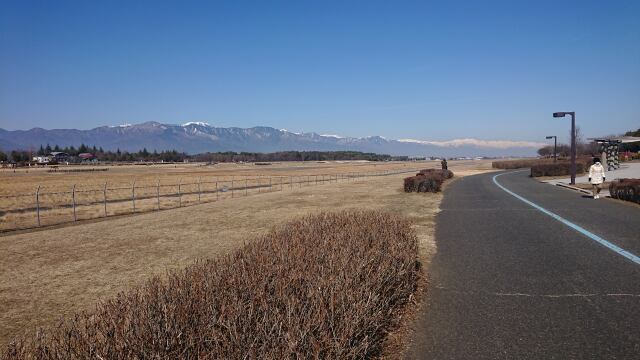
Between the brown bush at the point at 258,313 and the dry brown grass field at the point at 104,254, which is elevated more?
the brown bush at the point at 258,313

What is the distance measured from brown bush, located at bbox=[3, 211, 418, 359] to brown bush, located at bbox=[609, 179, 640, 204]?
49.2ft

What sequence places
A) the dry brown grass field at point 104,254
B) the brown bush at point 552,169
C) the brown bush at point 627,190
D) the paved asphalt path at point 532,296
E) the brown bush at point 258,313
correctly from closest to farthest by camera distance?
the brown bush at point 258,313 → the paved asphalt path at point 532,296 → the dry brown grass field at point 104,254 → the brown bush at point 627,190 → the brown bush at point 552,169

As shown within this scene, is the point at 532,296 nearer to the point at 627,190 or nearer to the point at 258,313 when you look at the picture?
the point at 258,313

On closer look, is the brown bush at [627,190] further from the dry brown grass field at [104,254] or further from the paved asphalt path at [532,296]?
the dry brown grass field at [104,254]

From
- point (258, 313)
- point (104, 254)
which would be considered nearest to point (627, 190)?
point (258, 313)

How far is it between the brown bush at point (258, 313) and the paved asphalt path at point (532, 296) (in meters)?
0.71

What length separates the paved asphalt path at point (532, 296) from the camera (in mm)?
4160

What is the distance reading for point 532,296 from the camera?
5711 mm

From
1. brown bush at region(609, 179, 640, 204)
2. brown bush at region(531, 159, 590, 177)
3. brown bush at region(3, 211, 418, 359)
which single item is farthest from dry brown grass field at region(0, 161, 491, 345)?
brown bush at region(531, 159, 590, 177)

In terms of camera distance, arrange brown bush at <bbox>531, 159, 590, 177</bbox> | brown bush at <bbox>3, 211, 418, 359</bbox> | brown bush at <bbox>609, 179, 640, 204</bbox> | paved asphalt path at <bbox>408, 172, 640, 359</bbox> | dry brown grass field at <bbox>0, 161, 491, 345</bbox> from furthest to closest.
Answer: brown bush at <bbox>531, 159, 590, 177</bbox> < brown bush at <bbox>609, 179, 640, 204</bbox> < dry brown grass field at <bbox>0, 161, 491, 345</bbox> < paved asphalt path at <bbox>408, 172, 640, 359</bbox> < brown bush at <bbox>3, 211, 418, 359</bbox>

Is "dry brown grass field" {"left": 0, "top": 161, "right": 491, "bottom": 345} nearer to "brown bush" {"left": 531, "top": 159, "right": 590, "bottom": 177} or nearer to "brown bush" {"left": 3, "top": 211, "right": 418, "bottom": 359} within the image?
"brown bush" {"left": 3, "top": 211, "right": 418, "bottom": 359}

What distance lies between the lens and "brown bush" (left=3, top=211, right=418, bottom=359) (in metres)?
2.90

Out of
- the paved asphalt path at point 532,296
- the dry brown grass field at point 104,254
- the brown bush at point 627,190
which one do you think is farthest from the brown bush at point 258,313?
the brown bush at point 627,190

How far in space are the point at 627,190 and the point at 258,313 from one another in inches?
721
